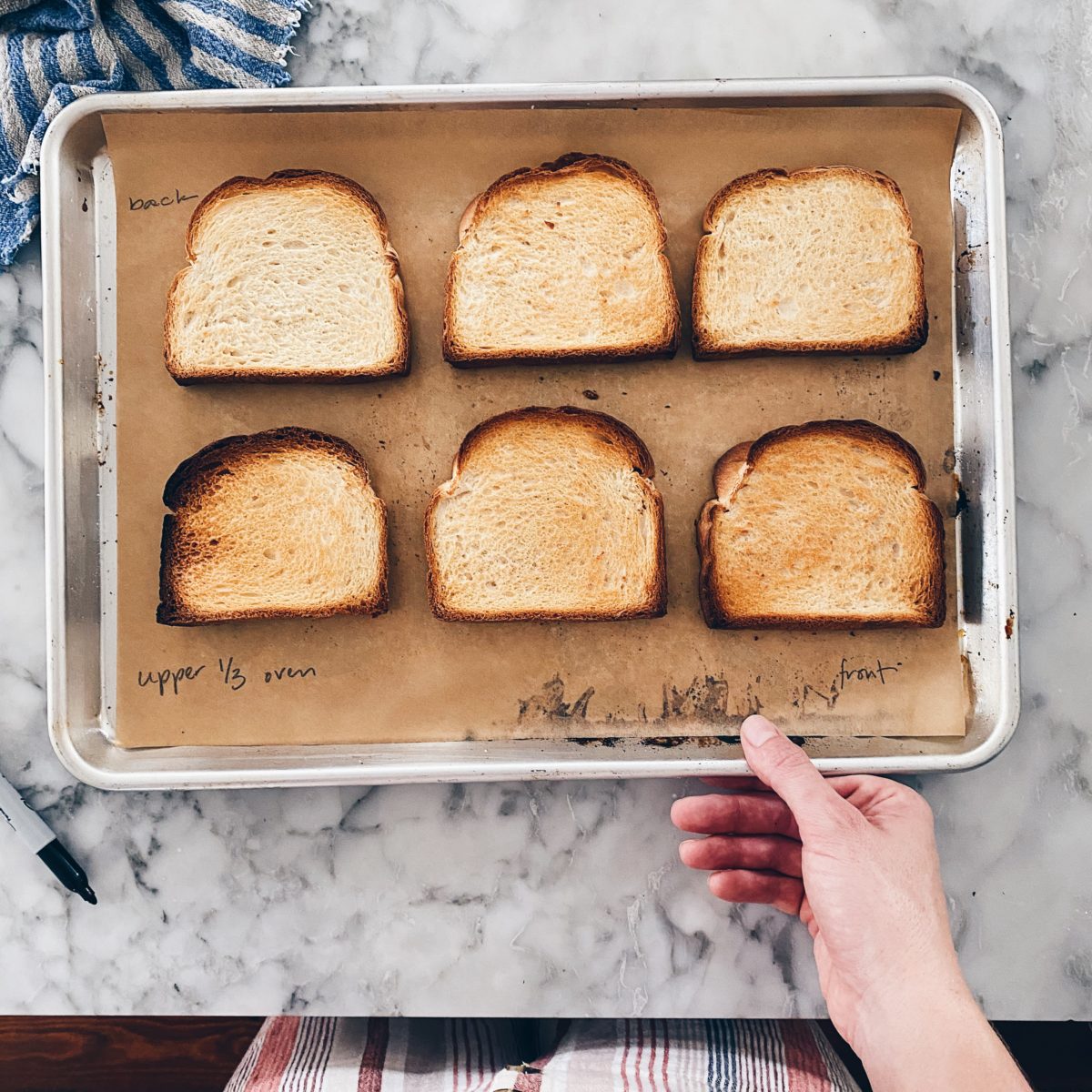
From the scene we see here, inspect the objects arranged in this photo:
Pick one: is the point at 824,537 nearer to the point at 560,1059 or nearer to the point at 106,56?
the point at 560,1059

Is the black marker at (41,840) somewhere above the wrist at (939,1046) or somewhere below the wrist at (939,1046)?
above

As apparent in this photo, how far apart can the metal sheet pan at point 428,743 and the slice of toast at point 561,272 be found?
162 millimetres

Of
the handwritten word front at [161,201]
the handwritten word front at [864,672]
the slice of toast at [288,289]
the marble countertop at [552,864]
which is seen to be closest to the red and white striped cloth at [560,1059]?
the marble countertop at [552,864]

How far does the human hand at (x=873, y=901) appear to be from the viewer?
1.50 metres

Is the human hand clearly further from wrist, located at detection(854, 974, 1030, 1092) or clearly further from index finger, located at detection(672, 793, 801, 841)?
index finger, located at detection(672, 793, 801, 841)

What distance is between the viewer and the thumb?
1501 mm

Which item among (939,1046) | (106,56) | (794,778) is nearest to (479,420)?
(794,778)

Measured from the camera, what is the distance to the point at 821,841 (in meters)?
1.49

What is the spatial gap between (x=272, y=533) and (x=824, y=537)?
41.2 inches

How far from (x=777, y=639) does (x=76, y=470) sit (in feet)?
4.48

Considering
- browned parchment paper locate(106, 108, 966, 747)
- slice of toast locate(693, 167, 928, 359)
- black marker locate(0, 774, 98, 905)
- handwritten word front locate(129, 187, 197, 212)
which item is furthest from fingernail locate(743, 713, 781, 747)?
handwritten word front locate(129, 187, 197, 212)

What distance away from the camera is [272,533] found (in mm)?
1762

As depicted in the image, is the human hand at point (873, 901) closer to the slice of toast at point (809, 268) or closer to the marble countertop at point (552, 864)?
the marble countertop at point (552, 864)

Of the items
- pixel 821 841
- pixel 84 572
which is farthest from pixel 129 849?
pixel 821 841
